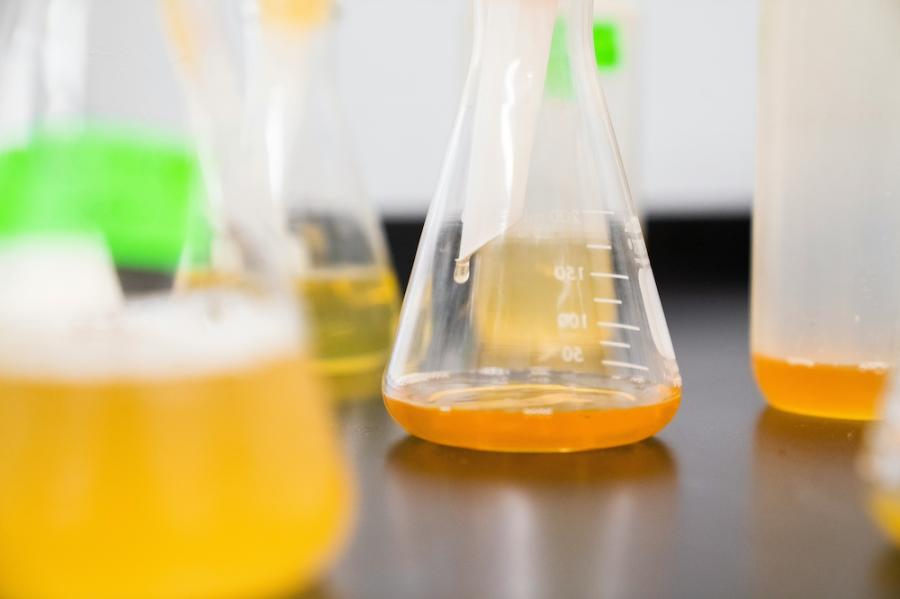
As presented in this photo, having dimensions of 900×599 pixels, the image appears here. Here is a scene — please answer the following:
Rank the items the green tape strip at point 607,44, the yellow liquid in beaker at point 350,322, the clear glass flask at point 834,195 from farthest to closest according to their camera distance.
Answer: the green tape strip at point 607,44 → the yellow liquid in beaker at point 350,322 → the clear glass flask at point 834,195

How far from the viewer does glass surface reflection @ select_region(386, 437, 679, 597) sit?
47 centimetres

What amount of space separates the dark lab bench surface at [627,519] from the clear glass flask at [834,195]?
2.1 inches

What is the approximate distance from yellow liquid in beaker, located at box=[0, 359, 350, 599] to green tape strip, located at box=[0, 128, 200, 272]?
0.20ft

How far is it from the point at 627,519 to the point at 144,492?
27 cm

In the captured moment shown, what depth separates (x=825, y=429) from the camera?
0.77 metres

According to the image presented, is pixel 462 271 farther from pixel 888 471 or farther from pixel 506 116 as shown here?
pixel 888 471

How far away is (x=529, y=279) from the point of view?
0.68 metres

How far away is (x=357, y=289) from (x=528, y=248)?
35 centimetres

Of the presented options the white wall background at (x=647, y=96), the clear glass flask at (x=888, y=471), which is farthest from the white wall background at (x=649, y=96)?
the clear glass flask at (x=888, y=471)

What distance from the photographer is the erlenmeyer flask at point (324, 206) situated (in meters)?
0.99

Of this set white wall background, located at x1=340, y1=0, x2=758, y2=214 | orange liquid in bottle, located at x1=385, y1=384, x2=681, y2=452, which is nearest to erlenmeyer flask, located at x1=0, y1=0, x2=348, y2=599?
orange liquid in bottle, located at x1=385, y1=384, x2=681, y2=452

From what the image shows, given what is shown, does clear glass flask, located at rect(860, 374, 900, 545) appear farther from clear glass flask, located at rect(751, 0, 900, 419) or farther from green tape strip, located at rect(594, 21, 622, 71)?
green tape strip, located at rect(594, 21, 622, 71)

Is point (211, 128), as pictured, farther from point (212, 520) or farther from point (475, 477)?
point (475, 477)

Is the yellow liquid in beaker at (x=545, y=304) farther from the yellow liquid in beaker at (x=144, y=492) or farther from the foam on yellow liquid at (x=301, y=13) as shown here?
the foam on yellow liquid at (x=301, y=13)
